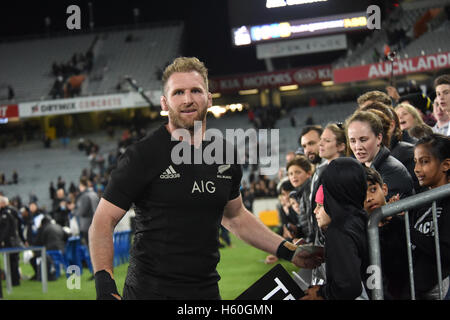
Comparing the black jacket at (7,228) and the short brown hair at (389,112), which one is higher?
the short brown hair at (389,112)

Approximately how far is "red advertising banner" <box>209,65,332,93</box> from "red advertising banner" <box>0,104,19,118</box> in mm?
11370

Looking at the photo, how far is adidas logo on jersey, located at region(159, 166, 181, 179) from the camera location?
2.69 meters

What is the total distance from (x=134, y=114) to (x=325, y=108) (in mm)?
12745

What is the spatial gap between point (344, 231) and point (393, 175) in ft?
4.50

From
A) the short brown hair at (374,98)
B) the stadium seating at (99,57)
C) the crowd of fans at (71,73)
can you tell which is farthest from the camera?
the stadium seating at (99,57)

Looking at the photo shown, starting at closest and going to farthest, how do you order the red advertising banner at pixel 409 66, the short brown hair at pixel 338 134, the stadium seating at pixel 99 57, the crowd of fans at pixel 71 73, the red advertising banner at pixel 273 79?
the short brown hair at pixel 338 134 < the red advertising banner at pixel 409 66 < the crowd of fans at pixel 71 73 < the red advertising banner at pixel 273 79 < the stadium seating at pixel 99 57

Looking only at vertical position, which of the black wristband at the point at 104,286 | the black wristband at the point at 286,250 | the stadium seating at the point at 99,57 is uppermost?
the stadium seating at the point at 99,57

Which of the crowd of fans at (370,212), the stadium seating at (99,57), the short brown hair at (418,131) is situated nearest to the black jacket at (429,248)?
the crowd of fans at (370,212)

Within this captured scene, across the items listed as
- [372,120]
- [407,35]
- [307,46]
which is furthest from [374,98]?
[307,46]

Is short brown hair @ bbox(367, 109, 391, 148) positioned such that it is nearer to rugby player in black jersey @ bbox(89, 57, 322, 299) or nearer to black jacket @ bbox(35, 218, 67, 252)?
rugby player in black jersey @ bbox(89, 57, 322, 299)

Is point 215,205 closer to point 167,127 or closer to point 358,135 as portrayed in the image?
point 167,127

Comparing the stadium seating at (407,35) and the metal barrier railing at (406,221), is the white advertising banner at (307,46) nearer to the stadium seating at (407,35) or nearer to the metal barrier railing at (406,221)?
the stadium seating at (407,35)

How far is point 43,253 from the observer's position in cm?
923

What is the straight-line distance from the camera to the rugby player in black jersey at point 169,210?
8.68ft
